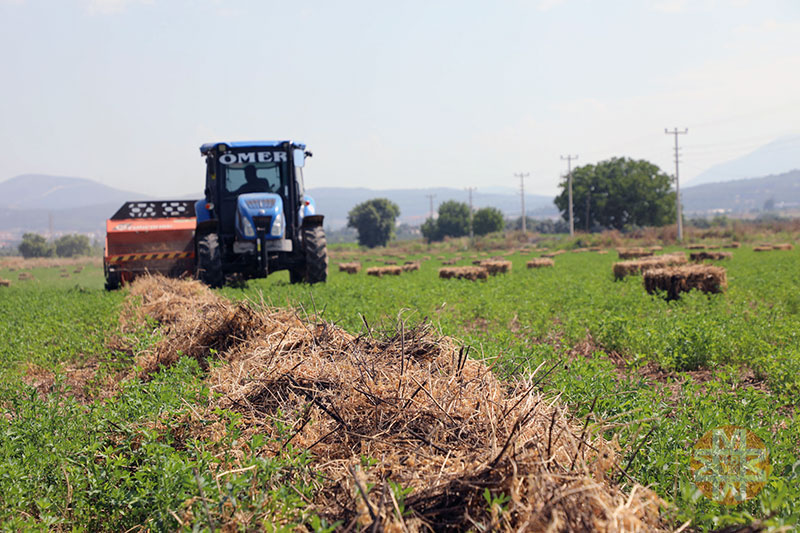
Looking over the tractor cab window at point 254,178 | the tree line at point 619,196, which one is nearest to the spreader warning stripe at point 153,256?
the tractor cab window at point 254,178

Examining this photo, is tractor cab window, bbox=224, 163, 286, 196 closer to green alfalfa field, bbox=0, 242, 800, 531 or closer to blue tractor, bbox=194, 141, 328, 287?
blue tractor, bbox=194, 141, 328, 287

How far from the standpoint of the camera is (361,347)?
486 cm

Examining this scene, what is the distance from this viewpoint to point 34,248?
84.8 metres

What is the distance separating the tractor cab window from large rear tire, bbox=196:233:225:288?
1.81m

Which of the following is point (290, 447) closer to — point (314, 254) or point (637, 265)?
point (314, 254)

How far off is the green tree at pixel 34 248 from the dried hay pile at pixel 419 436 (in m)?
96.4

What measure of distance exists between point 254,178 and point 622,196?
246ft

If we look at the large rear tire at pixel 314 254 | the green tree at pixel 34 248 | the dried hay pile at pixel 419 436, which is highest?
the green tree at pixel 34 248

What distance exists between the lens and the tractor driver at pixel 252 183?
51.4ft

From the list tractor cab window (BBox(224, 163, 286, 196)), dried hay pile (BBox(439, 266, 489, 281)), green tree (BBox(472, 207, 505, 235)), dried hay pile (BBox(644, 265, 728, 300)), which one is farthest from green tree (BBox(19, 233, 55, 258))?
dried hay pile (BBox(644, 265, 728, 300))

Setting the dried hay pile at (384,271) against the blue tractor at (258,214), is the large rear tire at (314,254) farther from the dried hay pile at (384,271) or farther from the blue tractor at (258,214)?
the dried hay pile at (384,271)

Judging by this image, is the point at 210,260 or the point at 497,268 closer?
the point at 210,260

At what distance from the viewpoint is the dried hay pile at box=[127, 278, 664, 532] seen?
2.42 meters

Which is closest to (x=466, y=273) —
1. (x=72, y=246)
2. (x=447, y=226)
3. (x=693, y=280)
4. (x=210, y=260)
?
(x=693, y=280)
